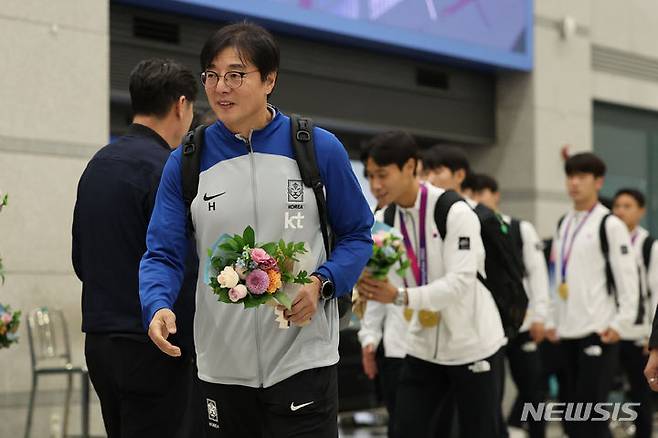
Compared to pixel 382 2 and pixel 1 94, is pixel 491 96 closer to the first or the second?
pixel 382 2

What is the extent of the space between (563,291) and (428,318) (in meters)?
3.12

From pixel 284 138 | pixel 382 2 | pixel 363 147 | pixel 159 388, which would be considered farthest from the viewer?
pixel 382 2

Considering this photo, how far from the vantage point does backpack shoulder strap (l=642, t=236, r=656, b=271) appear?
10.3 m

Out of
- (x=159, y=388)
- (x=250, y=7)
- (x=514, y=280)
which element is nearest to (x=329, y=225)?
(x=159, y=388)

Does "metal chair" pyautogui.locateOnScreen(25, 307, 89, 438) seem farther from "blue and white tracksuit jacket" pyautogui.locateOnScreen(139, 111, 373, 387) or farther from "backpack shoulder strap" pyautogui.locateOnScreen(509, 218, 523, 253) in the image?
"blue and white tracksuit jacket" pyautogui.locateOnScreen(139, 111, 373, 387)

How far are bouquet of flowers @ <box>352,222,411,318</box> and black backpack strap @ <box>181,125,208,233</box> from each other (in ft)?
6.41

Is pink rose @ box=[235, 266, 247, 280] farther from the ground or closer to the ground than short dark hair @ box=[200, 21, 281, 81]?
closer to the ground

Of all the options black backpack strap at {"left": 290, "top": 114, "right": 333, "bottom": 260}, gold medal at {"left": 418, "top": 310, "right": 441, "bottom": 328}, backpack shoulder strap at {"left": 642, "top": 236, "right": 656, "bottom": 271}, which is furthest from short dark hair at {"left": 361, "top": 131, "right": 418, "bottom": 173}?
backpack shoulder strap at {"left": 642, "top": 236, "right": 656, "bottom": 271}

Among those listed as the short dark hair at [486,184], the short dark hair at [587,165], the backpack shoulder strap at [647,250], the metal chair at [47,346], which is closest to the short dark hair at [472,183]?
the short dark hair at [486,184]

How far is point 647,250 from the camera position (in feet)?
34.0

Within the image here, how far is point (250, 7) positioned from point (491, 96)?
14.7 ft

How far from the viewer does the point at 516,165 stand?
13945 millimetres

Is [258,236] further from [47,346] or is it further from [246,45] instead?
[47,346]

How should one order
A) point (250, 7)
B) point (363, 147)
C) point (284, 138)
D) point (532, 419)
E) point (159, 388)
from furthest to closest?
1. point (250, 7)
2. point (532, 419)
3. point (363, 147)
4. point (159, 388)
5. point (284, 138)
